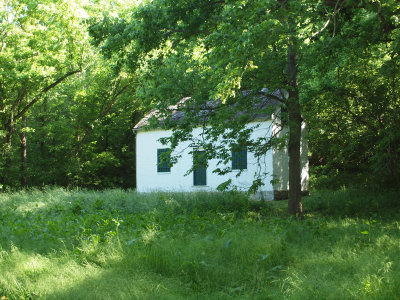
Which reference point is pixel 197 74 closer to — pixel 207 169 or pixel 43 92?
pixel 207 169

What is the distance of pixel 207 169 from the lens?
1952 centimetres

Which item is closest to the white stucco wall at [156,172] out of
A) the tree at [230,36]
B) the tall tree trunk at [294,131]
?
the tall tree trunk at [294,131]

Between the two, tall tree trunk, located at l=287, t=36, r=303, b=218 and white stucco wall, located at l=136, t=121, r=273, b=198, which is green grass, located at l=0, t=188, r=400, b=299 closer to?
tall tree trunk, located at l=287, t=36, r=303, b=218

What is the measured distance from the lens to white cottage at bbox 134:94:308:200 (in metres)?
16.8

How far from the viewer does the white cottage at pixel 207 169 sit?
55.2 ft

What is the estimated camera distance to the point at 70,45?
22281 mm

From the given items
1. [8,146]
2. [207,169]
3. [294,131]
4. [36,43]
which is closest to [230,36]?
[294,131]

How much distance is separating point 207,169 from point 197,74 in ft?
30.6

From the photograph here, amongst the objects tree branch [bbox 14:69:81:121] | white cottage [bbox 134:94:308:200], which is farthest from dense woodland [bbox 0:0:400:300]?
white cottage [bbox 134:94:308:200]

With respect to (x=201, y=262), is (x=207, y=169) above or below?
above

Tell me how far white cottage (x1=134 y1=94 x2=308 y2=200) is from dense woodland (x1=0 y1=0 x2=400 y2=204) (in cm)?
169

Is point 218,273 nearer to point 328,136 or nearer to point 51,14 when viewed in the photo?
point 328,136

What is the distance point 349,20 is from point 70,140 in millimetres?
23355

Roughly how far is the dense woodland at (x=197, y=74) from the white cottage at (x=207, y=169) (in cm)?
169
